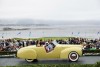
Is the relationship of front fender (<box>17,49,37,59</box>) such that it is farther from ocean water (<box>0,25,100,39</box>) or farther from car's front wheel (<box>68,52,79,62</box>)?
car's front wheel (<box>68,52,79,62</box>)

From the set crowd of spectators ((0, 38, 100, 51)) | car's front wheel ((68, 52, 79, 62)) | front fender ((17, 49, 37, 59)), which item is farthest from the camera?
crowd of spectators ((0, 38, 100, 51))

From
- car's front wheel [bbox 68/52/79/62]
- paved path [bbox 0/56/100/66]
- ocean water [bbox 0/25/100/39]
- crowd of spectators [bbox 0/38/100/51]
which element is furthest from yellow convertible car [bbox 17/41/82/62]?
ocean water [bbox 0/25/100/39]

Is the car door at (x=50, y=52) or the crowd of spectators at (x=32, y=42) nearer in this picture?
the car door at (x=50, y=52)

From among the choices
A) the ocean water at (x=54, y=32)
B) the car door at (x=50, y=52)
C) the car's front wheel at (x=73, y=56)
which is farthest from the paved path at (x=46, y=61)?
the ocean water at (x=54, y=32)

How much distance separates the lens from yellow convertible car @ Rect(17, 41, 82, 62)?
9555mm

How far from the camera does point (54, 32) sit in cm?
1009

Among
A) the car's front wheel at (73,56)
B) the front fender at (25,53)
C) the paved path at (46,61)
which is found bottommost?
the paved path at (46,61)

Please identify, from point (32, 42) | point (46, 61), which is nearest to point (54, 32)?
point (32, 42)

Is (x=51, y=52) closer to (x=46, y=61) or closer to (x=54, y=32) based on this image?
(x=46, y=61)

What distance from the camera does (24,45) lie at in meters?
9.92

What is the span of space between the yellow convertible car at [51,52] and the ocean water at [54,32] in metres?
0.56

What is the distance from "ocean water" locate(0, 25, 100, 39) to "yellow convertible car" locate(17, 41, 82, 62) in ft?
1.85

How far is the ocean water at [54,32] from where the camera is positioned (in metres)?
10.0

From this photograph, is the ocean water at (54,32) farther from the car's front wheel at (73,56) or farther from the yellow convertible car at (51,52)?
the car's front wheel at (73,56)
